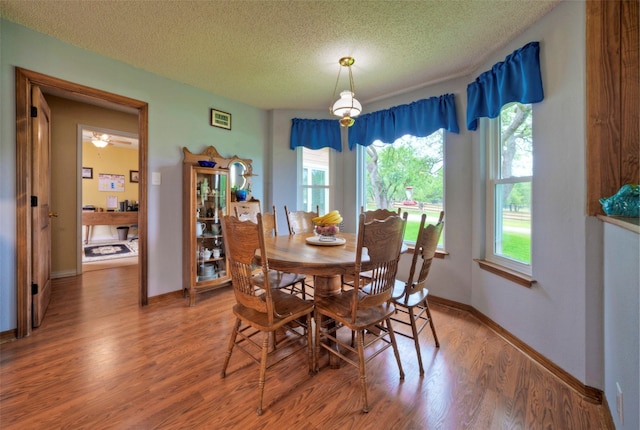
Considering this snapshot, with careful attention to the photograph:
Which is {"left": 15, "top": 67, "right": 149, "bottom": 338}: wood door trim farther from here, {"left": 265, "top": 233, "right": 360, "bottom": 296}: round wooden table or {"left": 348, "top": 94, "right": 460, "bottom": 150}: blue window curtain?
{"left": 348, "top": 94, "right": 460, "bottom": 150}: blue window curtain

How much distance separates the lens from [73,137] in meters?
3.60

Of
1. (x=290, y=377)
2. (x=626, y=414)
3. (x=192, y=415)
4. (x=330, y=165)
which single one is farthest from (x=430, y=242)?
(x=330, y=165)

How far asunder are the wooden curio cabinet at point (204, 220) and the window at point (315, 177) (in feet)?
3.58

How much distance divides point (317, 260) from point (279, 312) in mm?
398

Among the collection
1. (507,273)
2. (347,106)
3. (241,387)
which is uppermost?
(347,106)

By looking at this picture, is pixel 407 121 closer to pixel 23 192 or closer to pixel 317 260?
pixel 317 260

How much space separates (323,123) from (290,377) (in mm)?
3081

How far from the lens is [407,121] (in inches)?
119

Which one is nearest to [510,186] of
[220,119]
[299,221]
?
[299,221]

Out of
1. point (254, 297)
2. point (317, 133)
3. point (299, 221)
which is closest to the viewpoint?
point (254, 297)

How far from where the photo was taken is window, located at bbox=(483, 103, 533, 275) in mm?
2061

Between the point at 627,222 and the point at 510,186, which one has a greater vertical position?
the point at 510,186

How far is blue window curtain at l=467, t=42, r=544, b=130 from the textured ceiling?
8.6 inches

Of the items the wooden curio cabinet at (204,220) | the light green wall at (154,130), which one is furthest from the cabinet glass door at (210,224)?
the light green wall at (154,130)
